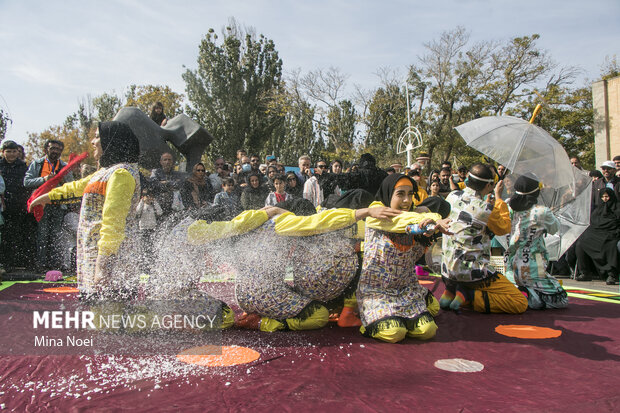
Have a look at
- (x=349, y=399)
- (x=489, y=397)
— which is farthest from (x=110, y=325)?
(x=489, y=397)

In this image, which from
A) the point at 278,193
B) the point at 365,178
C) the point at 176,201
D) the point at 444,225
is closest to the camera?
the point at 444,225

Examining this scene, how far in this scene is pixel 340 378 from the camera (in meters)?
2.30

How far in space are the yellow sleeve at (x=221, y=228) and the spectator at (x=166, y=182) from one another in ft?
5.80

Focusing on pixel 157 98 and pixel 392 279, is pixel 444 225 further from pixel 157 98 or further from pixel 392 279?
pixel 157 98

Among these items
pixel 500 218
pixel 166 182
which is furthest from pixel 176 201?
pixel 500 218

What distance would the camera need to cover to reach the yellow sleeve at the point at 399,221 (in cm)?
270

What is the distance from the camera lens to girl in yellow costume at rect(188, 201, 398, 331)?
3.01 metres

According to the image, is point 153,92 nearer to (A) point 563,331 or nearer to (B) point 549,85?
(B) point 549,85

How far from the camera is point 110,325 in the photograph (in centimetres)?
287

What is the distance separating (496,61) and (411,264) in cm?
2066

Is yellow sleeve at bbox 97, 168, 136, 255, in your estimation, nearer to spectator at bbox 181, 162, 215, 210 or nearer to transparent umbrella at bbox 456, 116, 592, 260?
spectator at bbox 181, 162, 215, 210

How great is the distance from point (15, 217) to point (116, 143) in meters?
4.65

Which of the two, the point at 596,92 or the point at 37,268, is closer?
the point at 37,268

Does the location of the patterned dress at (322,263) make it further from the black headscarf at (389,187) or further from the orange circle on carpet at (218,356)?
the orange circle on carpet at (218,356)
